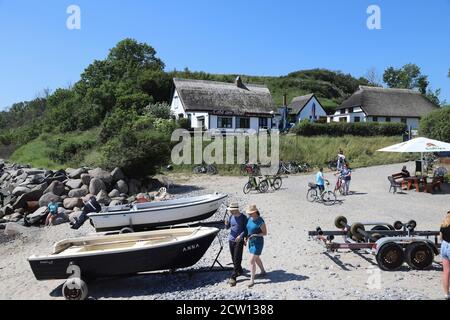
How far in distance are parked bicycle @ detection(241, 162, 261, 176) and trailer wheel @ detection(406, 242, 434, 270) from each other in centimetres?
1749

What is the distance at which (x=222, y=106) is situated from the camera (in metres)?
41.9

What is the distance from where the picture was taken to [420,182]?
63.6 ft

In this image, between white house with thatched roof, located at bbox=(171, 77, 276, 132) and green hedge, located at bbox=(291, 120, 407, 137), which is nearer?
green hedge, located at bbox=(291, 120, 407, 137)

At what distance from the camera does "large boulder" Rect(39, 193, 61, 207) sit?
66.6ft

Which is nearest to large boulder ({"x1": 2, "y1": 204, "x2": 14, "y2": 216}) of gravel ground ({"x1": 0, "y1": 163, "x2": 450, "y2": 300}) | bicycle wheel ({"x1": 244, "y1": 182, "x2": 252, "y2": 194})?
gravel ground ({"x1": 0, "y1": 163, "x2": 450, "y2": 300})

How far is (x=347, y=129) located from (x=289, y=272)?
32.5 m

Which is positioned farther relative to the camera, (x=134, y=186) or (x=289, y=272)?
A: (x=134, y=186)

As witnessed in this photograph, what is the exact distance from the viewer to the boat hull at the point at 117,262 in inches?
321

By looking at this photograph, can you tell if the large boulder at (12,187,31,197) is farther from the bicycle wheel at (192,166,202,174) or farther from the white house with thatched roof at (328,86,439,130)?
the white house with thatched roof at (328,86,439,130)

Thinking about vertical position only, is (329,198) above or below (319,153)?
below

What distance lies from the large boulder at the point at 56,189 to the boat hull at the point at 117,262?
14014mm

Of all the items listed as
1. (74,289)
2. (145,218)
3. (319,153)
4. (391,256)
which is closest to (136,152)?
(145,218)

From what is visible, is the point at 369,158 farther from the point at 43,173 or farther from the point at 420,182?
the point at 43,173

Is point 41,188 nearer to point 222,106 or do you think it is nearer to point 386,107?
point 222,106
